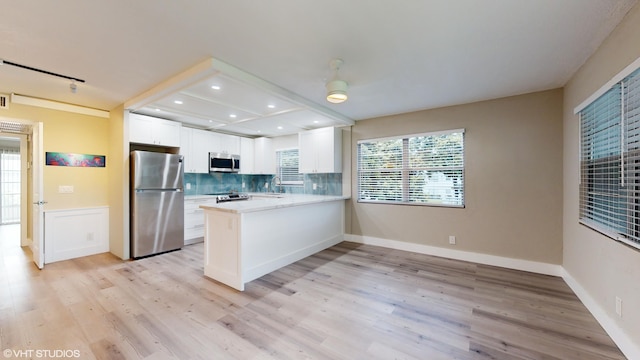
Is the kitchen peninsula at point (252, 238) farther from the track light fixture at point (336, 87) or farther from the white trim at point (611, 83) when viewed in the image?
the white trim at point (611, 83)

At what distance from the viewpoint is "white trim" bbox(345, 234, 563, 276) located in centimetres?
350

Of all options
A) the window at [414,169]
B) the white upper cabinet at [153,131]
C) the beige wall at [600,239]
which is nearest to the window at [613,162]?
the beige wall at [600,239]

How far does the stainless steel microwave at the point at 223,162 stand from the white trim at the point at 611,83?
19.5 feet

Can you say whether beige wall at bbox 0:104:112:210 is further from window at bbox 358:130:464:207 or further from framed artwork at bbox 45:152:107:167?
window at bbox 358:130:464:207

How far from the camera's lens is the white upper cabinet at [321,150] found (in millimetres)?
5176

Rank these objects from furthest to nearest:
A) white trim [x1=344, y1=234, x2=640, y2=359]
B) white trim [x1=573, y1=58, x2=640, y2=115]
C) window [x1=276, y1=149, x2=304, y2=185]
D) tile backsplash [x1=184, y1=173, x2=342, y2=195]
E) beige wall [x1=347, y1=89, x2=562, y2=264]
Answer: window [x1=276, y1=149, x2=304, y2=185]
tile backsplash [x1=184, y1=173, x2=342, y2=195]
beige wall [x1=347, y1=89, x2=562, y2=264]
white trim [x1=344, y1=234, x2=640, y2=359]
white trim [x1=573, y1=58, x2=640, y2=115]

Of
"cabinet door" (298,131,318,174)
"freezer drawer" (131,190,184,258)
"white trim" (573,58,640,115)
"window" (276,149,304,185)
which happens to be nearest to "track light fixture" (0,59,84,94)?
"freezer drawer" (131,190,184,258)

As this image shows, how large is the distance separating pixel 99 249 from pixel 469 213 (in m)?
6.27

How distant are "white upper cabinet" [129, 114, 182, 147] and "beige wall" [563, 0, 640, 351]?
5.88 m

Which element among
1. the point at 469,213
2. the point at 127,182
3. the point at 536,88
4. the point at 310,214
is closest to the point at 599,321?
the point at 469,213

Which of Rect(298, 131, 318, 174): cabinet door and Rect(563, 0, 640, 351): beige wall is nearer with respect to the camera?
Rect(563, 0, 640, 351): beige wall

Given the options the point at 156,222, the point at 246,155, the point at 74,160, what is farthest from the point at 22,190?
the point at 246,155

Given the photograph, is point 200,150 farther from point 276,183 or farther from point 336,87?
point 336,87

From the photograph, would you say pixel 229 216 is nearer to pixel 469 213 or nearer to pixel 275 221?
pixel 275 221
